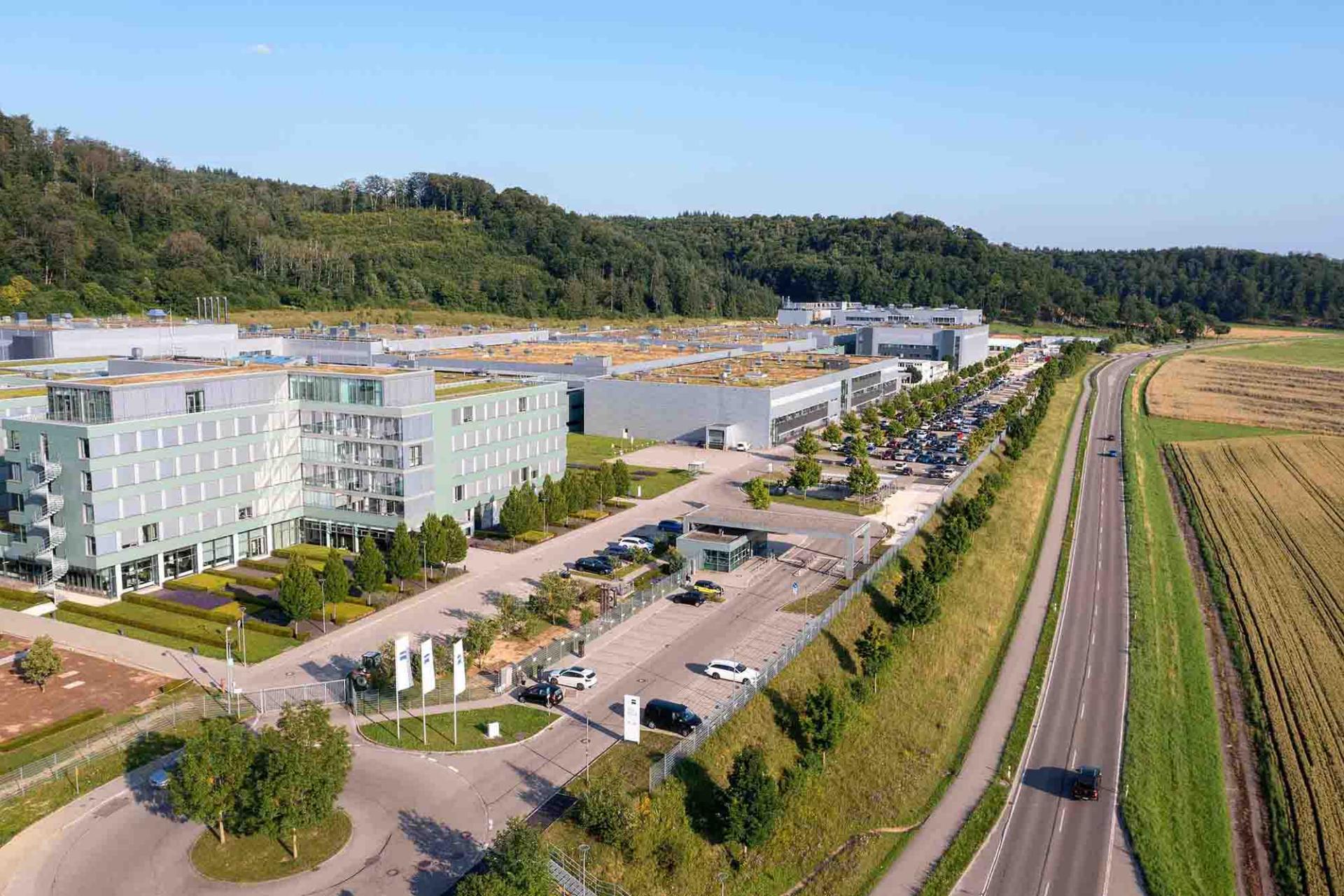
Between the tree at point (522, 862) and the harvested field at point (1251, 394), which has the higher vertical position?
the harvested field at point (1251, 394)

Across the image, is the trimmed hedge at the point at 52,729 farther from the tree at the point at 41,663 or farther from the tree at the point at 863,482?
the tree at the point at 863,482

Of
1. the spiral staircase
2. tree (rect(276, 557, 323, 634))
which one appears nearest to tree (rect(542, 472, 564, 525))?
tree (rect(276, 557, 323, 634))

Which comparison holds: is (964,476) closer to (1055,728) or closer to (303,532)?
(1055,728)

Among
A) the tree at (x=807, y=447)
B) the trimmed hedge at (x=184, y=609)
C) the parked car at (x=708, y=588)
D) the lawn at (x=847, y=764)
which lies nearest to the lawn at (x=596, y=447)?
the tree at (x=807, y=447)

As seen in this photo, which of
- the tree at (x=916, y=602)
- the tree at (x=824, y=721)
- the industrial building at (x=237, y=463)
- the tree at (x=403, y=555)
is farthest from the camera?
the tree at (x=403, y=555)

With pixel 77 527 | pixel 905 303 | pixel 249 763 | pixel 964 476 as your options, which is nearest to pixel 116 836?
pixel 249 763

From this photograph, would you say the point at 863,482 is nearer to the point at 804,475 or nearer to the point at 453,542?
the point at 804,475

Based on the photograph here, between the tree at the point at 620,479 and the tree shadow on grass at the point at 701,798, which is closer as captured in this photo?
the tree shadow on grass at the point at 701,798
